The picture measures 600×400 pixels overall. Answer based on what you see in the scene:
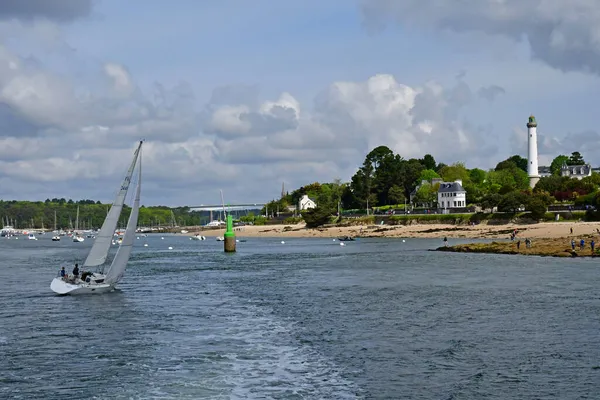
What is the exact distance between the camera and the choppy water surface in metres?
31.1

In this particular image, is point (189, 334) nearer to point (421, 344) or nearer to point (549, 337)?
point (421, 344)

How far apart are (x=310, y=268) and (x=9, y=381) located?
6167cm

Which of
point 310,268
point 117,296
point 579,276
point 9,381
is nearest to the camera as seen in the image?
point 9,381

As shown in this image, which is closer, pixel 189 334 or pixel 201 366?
pixel 201 366

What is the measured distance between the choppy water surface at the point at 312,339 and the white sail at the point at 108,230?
3.82 metres

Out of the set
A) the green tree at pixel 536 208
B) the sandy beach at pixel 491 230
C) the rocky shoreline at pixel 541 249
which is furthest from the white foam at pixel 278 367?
the green tree at pixel 536 208

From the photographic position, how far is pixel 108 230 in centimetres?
6438

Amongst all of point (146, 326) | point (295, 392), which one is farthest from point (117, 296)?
point (295, 392)

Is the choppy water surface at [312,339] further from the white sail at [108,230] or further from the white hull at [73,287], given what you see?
the white sail at [108,230]

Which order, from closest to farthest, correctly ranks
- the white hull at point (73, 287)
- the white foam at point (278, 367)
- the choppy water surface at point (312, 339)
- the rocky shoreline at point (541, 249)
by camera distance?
1. the white foam at point (278, 367)
2. the choppy water surface at point (312, 339)
3. the white hull at point (73, 287)
4. the rocky shoreline at point (541, 249)

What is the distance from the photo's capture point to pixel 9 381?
1288 inches

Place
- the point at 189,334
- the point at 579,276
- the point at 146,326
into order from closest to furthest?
1. the point at 189,334
2. the point at 146,326
3. the point at 579,276

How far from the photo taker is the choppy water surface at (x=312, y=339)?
31125mm

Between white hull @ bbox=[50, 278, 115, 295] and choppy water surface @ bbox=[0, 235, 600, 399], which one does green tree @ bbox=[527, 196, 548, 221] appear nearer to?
choppy water surface @ bbox=[0, 235, 600, 399]
